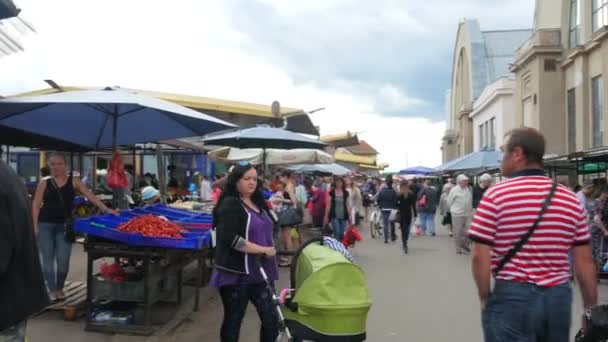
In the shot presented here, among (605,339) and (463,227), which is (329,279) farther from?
(463,227)

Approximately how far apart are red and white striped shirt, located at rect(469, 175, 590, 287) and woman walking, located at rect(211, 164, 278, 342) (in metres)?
1.84

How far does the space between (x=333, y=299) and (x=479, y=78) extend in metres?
51.5

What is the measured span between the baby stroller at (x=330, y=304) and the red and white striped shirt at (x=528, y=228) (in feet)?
3.05

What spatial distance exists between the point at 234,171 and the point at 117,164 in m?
4.06

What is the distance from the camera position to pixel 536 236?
3107mm

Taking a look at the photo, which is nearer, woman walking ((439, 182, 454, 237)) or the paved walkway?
the paved walkway

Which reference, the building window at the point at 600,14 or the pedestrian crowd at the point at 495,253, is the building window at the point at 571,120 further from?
the pedestrian crowd at the point at 495,253

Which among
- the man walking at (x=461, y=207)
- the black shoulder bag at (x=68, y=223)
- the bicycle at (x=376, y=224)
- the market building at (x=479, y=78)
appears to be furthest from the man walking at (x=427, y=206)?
the market building at (x=479, y=78)

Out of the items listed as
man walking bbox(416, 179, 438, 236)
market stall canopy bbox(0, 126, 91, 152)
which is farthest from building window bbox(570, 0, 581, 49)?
market stall canopy bbox(0, 126, 91, 152)

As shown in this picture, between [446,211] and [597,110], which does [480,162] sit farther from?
[597,110]

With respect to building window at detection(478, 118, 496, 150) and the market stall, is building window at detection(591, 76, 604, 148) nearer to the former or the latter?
building window at detection(478, 118, 496, 150)

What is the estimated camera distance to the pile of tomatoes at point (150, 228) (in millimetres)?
6027

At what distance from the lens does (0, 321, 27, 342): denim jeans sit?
9.18ft

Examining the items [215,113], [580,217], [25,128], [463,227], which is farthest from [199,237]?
[215,113]
